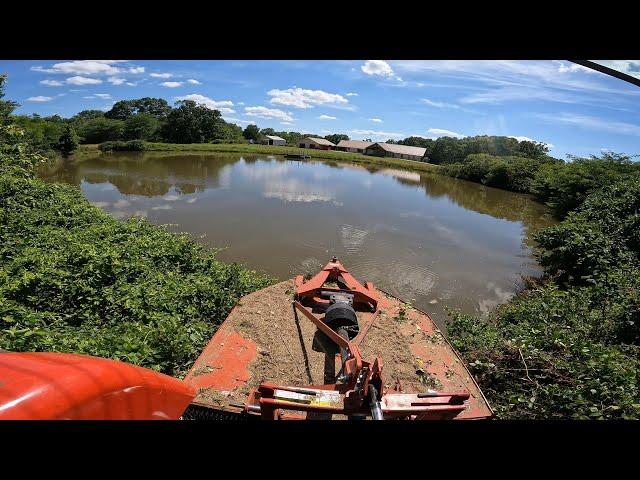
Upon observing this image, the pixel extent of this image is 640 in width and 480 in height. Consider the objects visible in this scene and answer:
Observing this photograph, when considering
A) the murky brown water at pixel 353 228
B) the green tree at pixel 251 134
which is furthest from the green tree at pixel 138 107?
the murky brown water at pixel 353 228

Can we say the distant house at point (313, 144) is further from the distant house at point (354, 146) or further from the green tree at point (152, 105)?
the green tree at point (152, 105)

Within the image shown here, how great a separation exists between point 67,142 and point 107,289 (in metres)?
35.8

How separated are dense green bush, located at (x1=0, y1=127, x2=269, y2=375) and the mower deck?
2.31ft

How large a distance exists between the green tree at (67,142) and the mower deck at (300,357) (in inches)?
1462

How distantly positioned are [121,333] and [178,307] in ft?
2.97

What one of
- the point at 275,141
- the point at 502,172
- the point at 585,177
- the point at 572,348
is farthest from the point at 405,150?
the point at 572,348

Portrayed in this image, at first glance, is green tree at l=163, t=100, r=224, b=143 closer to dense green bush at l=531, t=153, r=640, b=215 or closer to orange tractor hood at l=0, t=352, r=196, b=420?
dense green bush at l=531, t=153, r=640, b=215

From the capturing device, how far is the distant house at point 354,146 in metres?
78.9

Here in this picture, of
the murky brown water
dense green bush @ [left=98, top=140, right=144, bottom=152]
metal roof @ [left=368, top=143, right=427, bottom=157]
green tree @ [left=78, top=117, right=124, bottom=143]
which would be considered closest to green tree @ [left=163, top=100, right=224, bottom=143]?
green tree @ [left=78, top=117, right=124, bottom=143]

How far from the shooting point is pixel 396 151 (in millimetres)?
72250

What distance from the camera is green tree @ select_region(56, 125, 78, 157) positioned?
33.3m

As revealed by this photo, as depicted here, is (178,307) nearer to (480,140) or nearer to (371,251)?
(371,251)

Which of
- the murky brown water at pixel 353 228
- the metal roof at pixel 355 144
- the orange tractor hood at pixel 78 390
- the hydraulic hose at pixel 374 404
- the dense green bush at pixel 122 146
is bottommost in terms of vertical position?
the dense green bush at pixel 122 146
